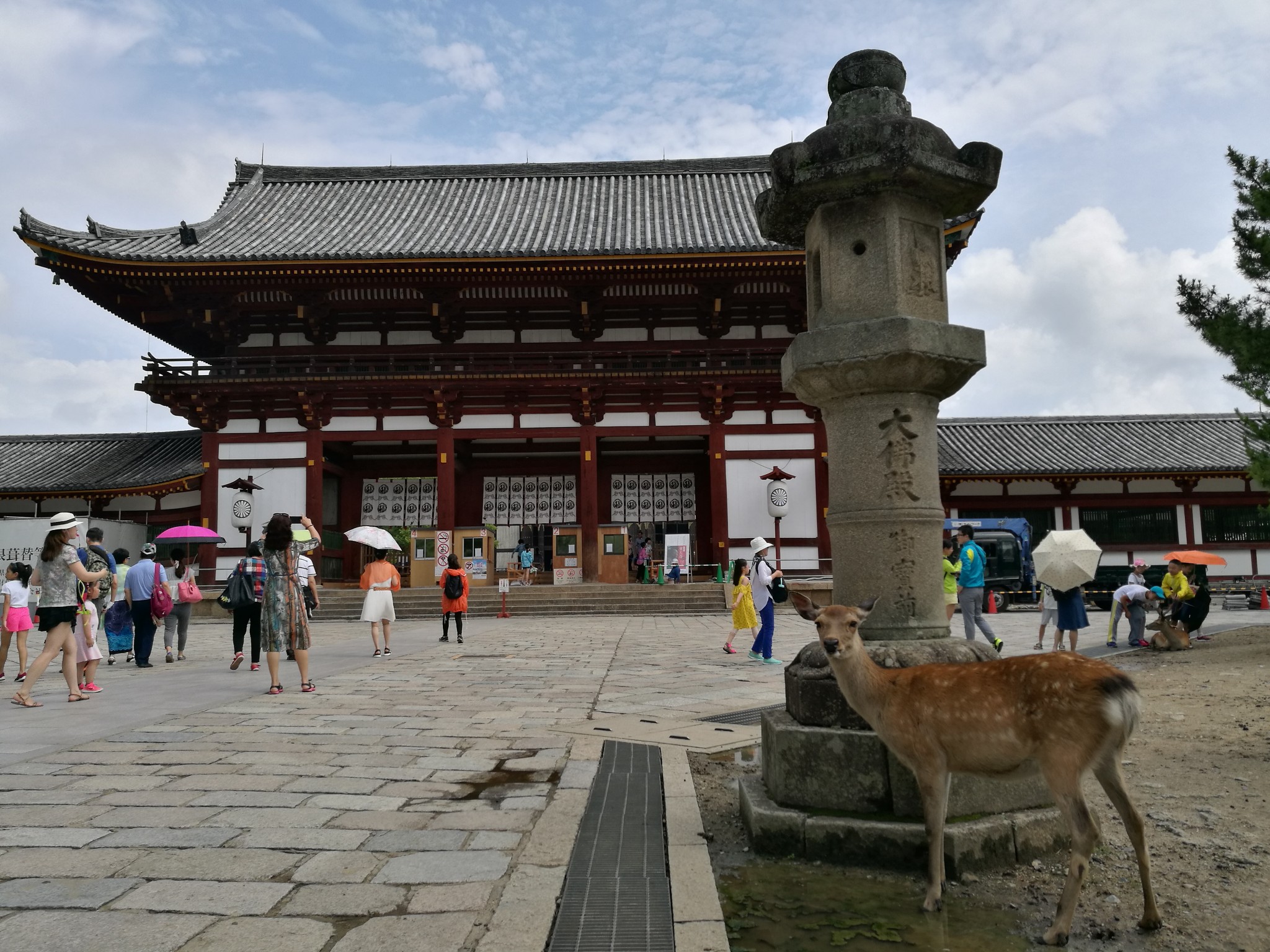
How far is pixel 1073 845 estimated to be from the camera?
277cm

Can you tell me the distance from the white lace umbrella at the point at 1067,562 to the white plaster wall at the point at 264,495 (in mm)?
17210

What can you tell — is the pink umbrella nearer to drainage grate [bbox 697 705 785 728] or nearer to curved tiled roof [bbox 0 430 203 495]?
curved tiled roof [bbox 0 430 203 495]

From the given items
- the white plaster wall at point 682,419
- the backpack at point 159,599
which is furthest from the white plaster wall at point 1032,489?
the backpack at point 159,599

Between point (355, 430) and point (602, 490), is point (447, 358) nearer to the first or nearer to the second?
point (355, 430)

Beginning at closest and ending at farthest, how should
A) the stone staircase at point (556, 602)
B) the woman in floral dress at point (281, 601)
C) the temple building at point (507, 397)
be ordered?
the woman in floral dress at point (281, 601) → the stone staircase at point (556, 602) → the temple building at point (507, 397)

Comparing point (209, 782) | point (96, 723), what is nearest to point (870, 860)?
point (209, 782)

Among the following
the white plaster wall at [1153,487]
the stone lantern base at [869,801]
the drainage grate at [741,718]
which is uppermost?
the white plaster wall at [1153,487]

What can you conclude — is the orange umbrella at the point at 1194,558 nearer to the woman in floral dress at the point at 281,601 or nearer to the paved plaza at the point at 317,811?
the paved plaza at the point at 317,811

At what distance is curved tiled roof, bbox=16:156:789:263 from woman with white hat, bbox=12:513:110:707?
1329 centimetres

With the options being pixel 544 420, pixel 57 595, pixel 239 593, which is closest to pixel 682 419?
pixel 544 420

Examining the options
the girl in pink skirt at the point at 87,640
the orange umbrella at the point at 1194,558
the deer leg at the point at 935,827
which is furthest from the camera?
the orange umbrella at the point at 1194,558

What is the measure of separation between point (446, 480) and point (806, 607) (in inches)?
711

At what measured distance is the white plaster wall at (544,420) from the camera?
21125 mm

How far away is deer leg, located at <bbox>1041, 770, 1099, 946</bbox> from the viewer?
2695mm
